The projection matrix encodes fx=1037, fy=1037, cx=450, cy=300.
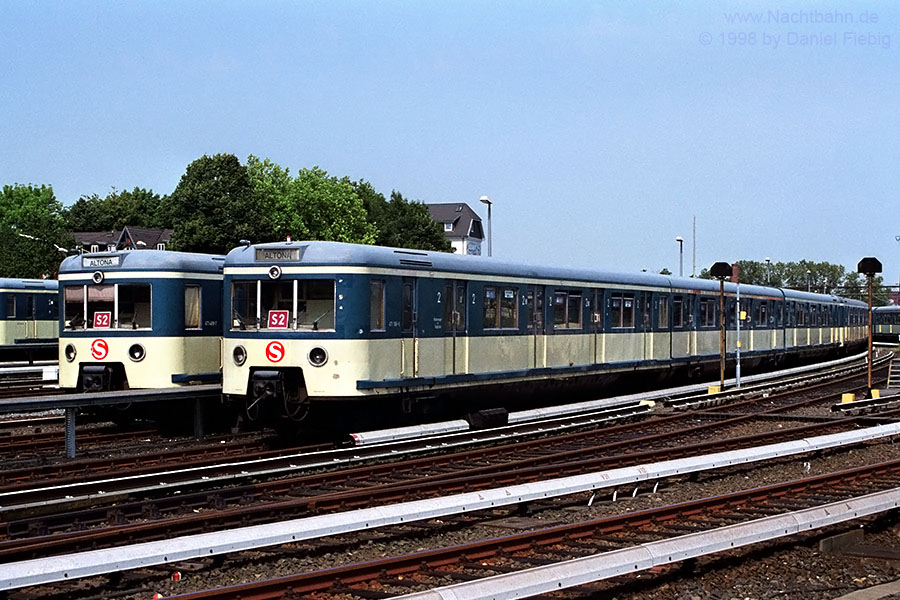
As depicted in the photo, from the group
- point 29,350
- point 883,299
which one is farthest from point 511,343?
point 883,299

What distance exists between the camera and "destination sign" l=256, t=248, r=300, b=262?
49.6ft

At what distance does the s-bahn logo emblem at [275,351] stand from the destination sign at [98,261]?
12.2 ft

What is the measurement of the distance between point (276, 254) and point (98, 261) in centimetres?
380

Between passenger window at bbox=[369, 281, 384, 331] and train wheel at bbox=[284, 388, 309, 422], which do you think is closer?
passenger window at bbox=[369, 281, 384, 331]

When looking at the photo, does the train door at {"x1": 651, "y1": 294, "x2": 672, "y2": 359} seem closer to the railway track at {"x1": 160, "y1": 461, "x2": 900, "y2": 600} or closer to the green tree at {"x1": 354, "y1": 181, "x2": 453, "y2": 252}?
the railway track at {"x1": 160, "y1": 461, "x2": 900, "y2": 600}

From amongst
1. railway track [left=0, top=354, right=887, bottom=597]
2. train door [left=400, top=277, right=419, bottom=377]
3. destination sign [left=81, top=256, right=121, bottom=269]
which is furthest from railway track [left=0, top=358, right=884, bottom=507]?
destination sign [left=81, top=256, right=121, bottom=269]


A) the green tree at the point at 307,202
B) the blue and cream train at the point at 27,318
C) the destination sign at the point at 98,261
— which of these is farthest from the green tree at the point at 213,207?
the destination sign at the point at 98,261

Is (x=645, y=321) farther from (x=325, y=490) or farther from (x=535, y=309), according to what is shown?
(x=325, y=490)

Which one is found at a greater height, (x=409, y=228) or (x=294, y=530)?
(x=409, y=228)

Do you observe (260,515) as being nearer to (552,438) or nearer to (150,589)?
(150,589)

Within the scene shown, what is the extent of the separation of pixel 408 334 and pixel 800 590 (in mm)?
8593

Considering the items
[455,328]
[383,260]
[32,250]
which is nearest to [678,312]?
[455,328]

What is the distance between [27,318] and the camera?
32156 millimetres

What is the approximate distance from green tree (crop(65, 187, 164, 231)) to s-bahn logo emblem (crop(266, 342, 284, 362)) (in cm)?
11486
